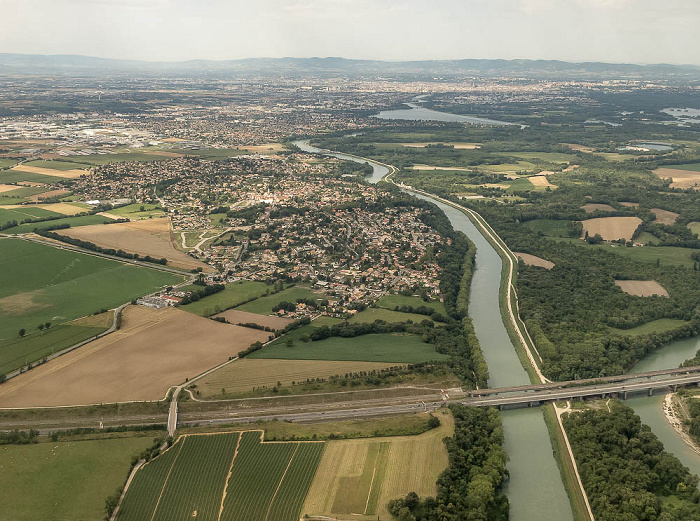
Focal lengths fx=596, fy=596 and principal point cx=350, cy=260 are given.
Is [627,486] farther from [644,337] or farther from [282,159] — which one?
[282,159]

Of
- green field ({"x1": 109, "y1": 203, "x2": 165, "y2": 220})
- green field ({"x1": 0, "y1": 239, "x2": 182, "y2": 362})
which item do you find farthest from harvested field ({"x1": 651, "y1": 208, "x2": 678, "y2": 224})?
green field ({"x1": 109, "y1": 203, "x2": 165, "y2": 220})

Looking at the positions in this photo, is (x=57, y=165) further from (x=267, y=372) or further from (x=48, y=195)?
(x=267, y=372)

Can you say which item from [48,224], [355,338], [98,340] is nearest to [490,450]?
[355,338]

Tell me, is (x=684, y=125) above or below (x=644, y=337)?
above

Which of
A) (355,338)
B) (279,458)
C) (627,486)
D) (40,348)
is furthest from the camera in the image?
(355,338)

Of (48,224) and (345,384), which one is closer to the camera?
(345,384)

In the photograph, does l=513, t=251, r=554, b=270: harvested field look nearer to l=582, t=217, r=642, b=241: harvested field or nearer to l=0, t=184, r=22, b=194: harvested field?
l=582, t=217, r=642, b=241: harvested field

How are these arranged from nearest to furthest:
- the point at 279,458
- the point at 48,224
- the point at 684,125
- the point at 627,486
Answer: the point at 627,486 < the point at 279,458 < the point at 48,224 < the point at 684,125
